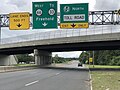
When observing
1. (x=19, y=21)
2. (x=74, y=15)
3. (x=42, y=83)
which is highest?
(x=74, y=15)

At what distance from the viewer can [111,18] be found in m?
37.5

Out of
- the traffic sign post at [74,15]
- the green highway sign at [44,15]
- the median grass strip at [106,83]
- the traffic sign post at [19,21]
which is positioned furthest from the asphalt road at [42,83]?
the traffic sign post at [19,21]

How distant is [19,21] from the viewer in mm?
38062

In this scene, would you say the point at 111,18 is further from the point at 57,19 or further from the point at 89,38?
the point at 89,38

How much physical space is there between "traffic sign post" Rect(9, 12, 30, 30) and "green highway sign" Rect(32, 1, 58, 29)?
35.9 inches

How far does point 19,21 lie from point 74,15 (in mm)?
6793

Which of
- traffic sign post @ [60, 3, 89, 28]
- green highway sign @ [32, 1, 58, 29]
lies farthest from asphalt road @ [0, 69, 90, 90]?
green highway sign @ [32, 1, 58, 29]

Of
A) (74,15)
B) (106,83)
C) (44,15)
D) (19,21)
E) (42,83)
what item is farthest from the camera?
(19,21)

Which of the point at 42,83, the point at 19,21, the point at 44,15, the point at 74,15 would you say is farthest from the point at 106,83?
the point at 19,21

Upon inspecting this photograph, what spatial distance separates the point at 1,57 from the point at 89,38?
174ft

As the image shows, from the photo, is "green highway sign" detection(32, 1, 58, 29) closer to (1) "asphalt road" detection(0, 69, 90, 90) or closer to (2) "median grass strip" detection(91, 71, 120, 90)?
(1) "asphalt road" detection(0, 69, 90, 90)

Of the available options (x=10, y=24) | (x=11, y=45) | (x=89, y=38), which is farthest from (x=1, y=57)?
(x=10, y=24)

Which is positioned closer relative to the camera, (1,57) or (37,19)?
(37,19)

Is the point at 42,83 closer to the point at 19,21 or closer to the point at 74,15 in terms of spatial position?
the point at 74,15
